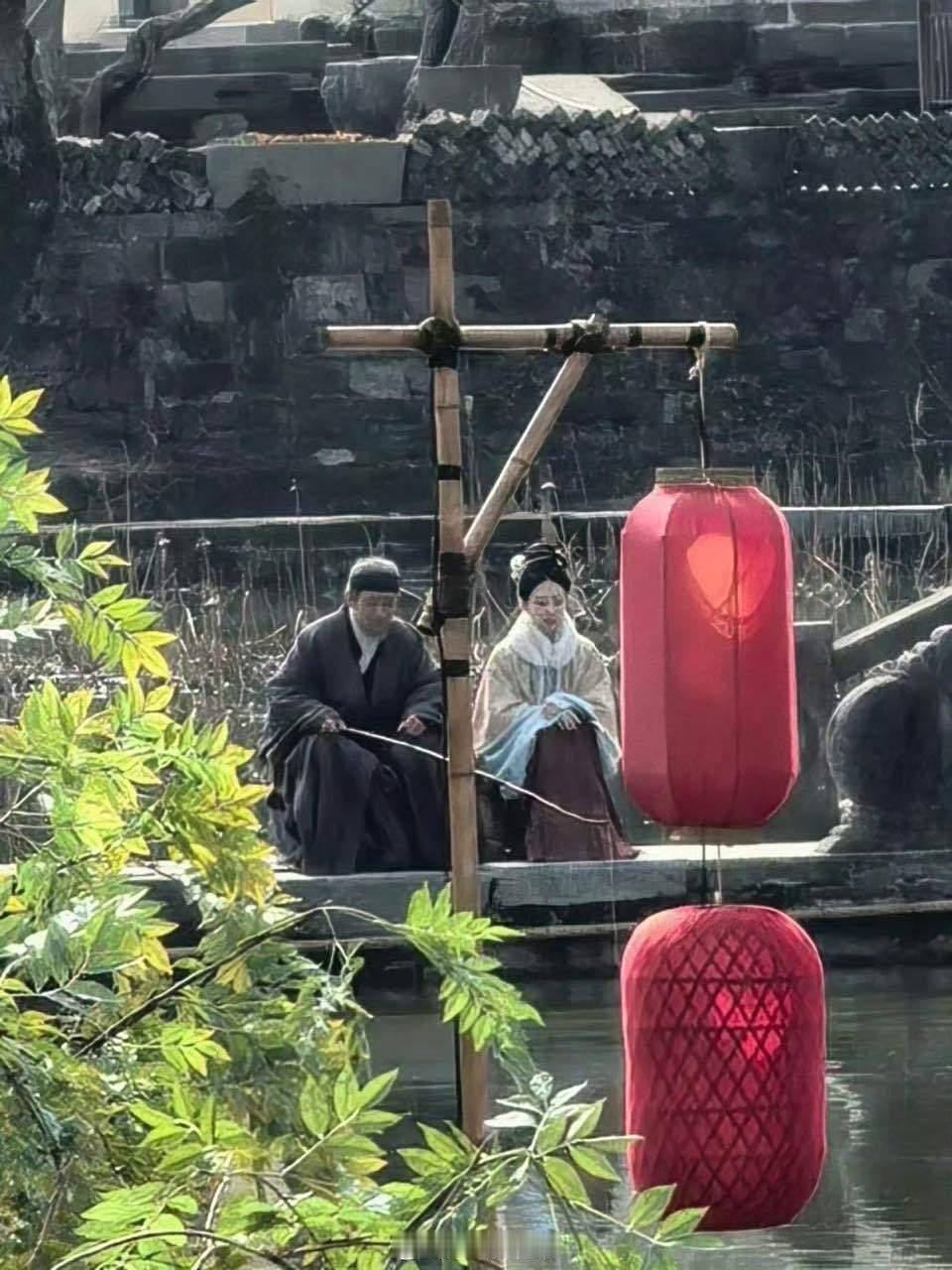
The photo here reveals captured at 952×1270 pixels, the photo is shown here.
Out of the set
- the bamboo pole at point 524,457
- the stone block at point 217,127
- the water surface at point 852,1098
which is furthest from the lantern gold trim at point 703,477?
the stone block at point 217,127

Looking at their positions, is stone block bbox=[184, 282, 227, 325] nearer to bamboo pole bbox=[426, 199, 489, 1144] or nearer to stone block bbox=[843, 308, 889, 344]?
stone block bbox=[843, 308, 889, 344]

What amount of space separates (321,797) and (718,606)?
3.38m

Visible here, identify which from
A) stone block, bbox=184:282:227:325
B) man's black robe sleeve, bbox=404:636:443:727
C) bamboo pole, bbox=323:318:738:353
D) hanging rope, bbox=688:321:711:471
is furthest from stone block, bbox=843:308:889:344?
bamboo pole, bbox=323:318:738:353

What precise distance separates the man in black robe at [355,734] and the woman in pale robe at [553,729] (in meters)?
0.19

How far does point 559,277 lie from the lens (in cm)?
1503

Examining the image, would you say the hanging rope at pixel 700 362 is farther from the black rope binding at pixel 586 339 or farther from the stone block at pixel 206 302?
the stone block at pixel 206 302

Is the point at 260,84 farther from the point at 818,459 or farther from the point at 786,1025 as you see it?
the point at 786,1025

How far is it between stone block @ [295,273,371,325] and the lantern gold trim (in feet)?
34.7

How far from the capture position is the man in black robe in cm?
762

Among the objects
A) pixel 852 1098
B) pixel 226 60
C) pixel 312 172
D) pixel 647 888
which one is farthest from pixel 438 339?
pixel 226 60

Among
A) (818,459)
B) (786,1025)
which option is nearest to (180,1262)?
(786,1025)

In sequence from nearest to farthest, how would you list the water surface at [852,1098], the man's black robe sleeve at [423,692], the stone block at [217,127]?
the water surface at [852,1098], the man's black robe sleeve at [423,692], the stone block at [217,127]

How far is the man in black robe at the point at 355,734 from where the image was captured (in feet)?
25.0

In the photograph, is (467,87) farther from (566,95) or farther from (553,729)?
(553,729)
